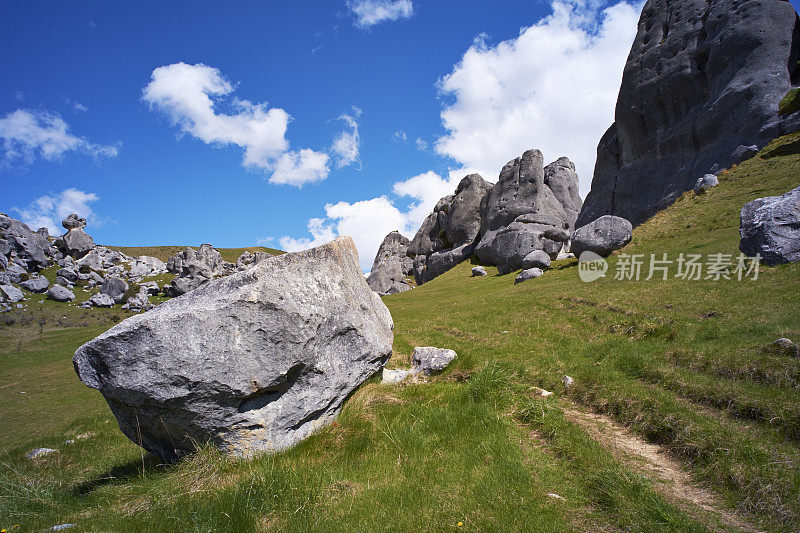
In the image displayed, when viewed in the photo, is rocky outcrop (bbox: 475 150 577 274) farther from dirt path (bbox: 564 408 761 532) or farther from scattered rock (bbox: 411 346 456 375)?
dirt path (bbox: 564 408 761 532)

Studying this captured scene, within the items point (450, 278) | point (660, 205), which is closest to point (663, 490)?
point (450, 278)

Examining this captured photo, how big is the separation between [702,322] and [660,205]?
142 feet

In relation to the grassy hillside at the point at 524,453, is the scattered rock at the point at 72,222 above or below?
above

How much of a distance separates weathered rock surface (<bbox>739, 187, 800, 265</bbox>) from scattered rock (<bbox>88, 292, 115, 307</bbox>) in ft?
258

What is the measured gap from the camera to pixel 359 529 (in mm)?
4836

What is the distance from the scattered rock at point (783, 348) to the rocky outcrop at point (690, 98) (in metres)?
40.4

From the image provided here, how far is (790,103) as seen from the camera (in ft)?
118

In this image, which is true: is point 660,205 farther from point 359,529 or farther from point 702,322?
point 359,529

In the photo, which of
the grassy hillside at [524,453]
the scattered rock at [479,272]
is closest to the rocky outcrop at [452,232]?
the scattered rock at [479,272]

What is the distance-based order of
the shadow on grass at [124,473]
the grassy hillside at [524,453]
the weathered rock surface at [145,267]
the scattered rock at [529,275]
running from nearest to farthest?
1. the grassy hillside at [524,453]
2. the shadow on grass at [124,473]
3. the scattered rock at [529,275]
4. the weathered rock surface at [145,267]

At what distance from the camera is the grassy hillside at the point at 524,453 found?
5000 millimetres

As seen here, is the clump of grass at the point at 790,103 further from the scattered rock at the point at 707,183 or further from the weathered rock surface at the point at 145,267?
the weathered rock surface at the point at 145,267

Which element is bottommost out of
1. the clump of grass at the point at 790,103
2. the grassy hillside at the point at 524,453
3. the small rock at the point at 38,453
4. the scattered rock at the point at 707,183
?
→ the small rock at the point at 38,453

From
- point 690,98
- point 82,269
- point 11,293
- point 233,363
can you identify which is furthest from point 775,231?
point 82,269
